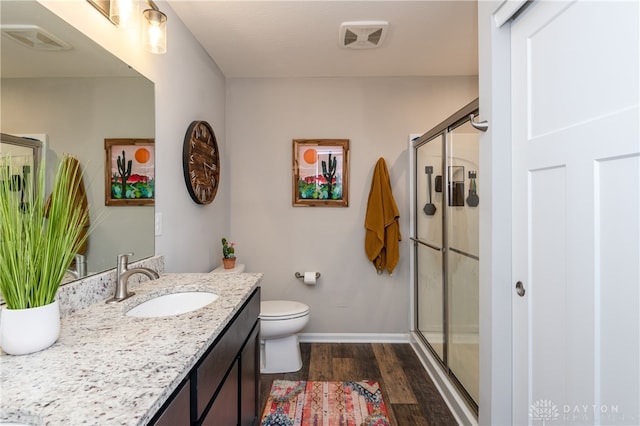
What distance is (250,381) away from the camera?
1485 mm

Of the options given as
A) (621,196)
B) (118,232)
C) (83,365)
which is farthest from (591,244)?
(118,232)

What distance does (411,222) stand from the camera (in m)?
2.75

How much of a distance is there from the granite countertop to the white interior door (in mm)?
1094

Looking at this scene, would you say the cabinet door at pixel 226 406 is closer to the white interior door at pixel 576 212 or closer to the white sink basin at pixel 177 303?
the white sink basin at pixel 177 303

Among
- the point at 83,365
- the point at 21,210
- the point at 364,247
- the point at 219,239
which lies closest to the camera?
the point at 83,365

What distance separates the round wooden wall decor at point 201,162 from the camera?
197 centimetres

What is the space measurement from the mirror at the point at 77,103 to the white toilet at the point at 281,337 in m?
1.04

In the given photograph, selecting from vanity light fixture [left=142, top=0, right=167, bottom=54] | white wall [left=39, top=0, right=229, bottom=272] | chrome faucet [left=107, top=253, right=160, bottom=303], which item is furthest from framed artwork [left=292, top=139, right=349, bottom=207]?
chrome faucet [left=107, top=253, right=160, bottom=303]

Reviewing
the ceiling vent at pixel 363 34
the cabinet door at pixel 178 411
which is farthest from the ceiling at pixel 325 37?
the cabinet door at pixel 178 411

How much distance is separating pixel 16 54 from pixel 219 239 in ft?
6.03

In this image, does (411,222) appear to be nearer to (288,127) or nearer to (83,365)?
(288,127)

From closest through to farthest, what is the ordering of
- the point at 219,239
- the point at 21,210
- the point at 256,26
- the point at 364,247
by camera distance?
the point at 21,210 < the point at 256,26 < the point at 219,239 < the point at 364,247

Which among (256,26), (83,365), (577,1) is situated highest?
(256,26)

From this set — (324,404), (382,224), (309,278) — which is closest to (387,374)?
(324,404)
